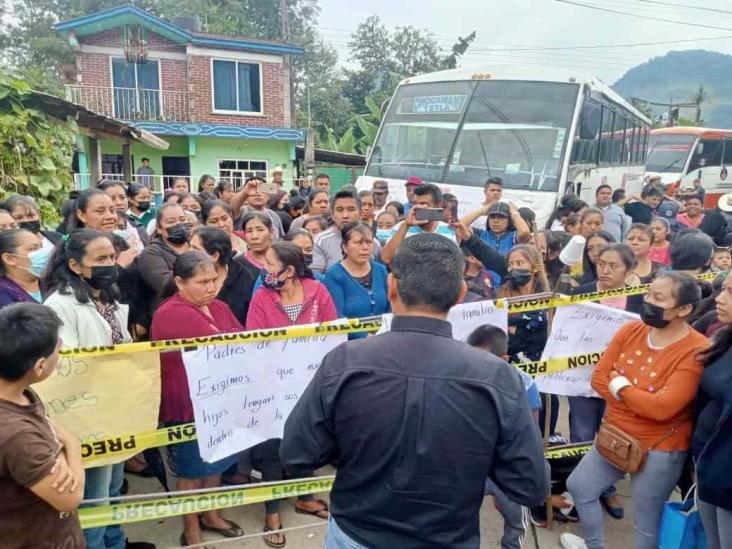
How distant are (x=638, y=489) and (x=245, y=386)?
6.67ft

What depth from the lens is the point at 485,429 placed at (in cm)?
167

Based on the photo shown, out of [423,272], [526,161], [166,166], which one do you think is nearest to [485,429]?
[423,272]

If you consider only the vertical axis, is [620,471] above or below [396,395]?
below

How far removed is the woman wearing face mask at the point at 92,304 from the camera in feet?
9.16

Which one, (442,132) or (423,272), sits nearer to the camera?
(423,272)

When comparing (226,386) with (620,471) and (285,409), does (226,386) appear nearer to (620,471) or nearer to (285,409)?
(285,409)

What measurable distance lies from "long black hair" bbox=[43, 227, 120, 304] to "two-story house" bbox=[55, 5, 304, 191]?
16.8m

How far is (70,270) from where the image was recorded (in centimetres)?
294

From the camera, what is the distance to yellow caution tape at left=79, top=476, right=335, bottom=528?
2.71m

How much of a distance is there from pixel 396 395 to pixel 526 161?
23.7 ft

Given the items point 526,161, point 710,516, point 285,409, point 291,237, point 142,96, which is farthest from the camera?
point 142,96

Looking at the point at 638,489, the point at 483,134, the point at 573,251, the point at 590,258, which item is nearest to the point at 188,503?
the point at 638,489

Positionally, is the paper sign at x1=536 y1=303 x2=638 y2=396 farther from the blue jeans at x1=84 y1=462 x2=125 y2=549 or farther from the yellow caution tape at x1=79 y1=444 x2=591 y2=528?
the blue jeans at x1=84 y1=462 x2=125 y2=549

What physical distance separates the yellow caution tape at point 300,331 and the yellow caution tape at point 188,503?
0.75 metres
